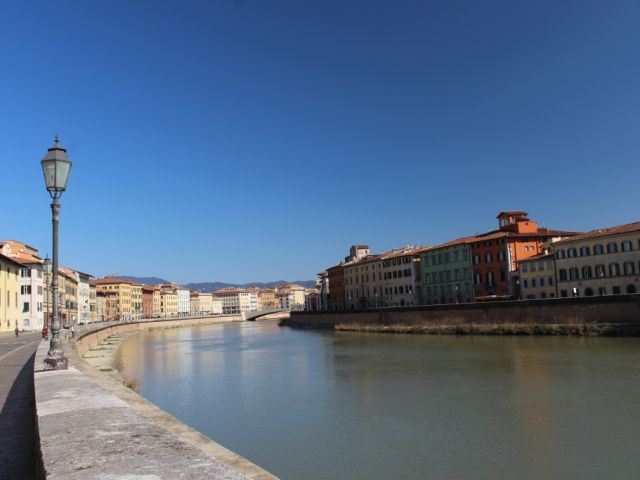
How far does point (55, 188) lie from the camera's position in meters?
10.8

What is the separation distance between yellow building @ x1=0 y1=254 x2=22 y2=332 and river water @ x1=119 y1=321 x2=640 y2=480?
962 inches

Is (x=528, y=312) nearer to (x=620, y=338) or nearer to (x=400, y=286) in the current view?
(x=620, y=338)

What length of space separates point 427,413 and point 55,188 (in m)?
11.9

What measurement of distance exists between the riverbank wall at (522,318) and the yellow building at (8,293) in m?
38.1

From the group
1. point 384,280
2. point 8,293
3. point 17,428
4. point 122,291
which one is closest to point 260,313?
point 122,291

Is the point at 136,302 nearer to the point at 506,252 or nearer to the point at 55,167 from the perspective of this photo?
the point at 506,252

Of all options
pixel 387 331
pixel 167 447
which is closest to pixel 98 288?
pixel 387 331

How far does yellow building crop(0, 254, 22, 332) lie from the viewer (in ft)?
158

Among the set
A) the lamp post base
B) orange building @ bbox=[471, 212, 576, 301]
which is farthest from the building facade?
the lamp post base

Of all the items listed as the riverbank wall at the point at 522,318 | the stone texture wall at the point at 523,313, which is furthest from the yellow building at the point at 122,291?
the riverbank wall at the point at 522,318

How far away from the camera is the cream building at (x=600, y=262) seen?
50.0 meters

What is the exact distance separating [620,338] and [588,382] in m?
20.3

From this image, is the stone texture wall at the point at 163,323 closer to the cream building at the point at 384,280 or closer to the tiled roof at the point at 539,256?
the cream building at the point at 384,280

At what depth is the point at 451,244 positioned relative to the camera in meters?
73.1
